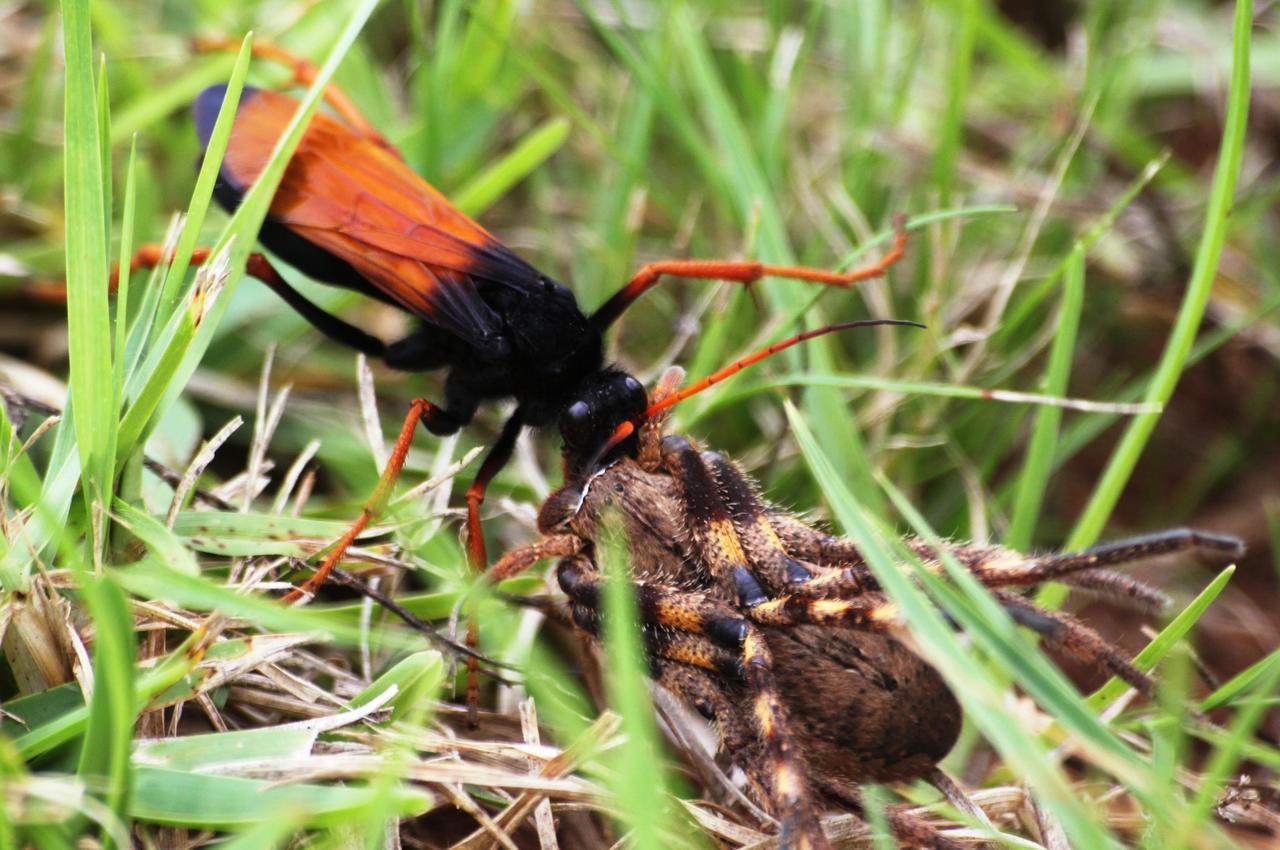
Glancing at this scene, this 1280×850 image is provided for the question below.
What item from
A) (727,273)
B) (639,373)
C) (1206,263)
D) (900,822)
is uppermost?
(727,273)

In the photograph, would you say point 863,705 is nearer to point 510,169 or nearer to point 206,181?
point 206,181

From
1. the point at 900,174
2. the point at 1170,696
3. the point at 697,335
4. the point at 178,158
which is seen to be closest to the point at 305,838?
the point at 1170,696

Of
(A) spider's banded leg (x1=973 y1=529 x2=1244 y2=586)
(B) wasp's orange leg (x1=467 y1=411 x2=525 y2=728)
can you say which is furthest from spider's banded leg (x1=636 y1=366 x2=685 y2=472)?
(A) spider's banded leg (x1=973 y1=529 x2=1244 y2=586)

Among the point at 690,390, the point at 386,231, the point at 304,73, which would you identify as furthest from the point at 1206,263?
the point at 304,73

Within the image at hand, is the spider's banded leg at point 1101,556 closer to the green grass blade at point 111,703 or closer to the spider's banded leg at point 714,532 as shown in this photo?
the spider's banded leg at point 714,532

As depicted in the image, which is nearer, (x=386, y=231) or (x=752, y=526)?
(x=752, y=526)

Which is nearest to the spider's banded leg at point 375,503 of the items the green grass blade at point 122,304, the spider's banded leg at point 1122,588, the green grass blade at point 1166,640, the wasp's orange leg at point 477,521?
the wasp's orange leg at point 477,521

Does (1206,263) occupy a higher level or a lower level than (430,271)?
lower
